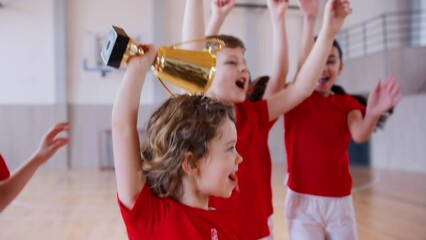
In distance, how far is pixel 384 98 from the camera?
1933 millimetres

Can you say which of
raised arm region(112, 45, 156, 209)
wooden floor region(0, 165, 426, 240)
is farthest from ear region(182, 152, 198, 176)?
wooden floor region(0, 165, 426, 240)

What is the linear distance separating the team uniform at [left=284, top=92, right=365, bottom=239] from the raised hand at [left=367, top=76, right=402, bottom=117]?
100mm

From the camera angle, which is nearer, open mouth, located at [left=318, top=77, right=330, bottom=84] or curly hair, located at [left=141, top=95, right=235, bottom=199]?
curly hair, located at [left=141, top=95, right=235, bottom=199]

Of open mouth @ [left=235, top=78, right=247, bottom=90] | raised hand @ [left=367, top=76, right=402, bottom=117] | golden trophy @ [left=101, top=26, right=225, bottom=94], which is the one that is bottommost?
raised hand @ [left=367, top=76, right=402, bottom=117]

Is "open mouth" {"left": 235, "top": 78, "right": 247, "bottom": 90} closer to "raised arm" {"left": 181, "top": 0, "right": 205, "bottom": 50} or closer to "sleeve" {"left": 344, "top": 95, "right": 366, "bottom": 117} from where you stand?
"raised arm" {"left": 181, "top": 0, "right": 205, "bottom": 50}

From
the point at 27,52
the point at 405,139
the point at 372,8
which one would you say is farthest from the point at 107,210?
the point at 372,8

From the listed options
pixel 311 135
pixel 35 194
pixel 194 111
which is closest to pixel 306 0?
pixel 311 135

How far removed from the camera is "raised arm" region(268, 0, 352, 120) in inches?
65.4

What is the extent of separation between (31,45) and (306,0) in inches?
368

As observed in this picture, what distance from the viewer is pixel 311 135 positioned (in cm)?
194

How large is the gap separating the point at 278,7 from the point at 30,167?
4.12ft

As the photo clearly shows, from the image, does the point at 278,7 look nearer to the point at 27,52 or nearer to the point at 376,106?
the point at 376,106

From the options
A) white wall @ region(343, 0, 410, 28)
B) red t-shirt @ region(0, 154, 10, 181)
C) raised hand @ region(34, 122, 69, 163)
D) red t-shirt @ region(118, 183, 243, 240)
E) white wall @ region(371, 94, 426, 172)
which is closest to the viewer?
red t-shirt @ region(118, 183, 243, 240)

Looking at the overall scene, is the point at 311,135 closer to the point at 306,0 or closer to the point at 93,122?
the point at 306,0
